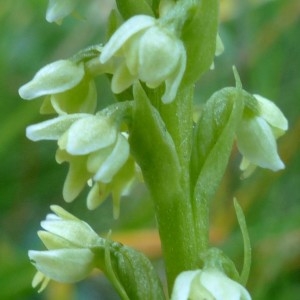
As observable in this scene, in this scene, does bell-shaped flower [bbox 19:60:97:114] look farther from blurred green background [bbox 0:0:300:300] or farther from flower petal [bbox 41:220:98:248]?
blurred green background [bbox 0:0:300:300]

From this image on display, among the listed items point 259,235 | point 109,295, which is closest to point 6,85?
point 109,295

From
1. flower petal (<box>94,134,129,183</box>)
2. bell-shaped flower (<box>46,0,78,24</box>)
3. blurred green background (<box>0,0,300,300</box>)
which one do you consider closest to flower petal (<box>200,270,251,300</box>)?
flower petal (<box>94,134,129,183</box>)

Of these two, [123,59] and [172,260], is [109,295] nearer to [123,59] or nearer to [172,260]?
[172,260]

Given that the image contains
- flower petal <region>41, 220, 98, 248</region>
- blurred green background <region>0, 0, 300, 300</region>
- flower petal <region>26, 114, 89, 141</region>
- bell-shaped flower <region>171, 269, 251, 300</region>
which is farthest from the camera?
blurred green background <region>0, 0, 300, 300</region>

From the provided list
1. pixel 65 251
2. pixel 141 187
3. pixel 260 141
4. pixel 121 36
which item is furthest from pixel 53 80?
pixel 141 187

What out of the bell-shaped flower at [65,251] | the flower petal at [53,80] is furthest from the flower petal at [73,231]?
the flower petal at [53,80]

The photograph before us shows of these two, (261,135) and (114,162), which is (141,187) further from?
(114,162)
